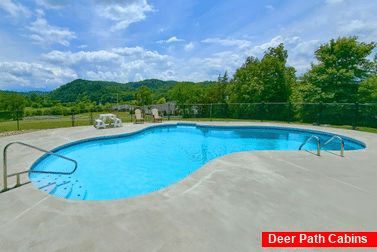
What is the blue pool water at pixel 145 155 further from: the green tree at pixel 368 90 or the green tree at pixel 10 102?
the green tree at pixel 10 102

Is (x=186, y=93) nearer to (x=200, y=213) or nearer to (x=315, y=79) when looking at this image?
(x=315, y=79)

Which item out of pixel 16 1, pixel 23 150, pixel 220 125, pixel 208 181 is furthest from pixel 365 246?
pixel 16 1

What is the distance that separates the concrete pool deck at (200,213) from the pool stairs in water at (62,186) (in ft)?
1.81

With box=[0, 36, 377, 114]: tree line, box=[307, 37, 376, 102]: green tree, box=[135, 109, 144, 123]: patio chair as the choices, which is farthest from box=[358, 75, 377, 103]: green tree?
box=[135, 109, 144, 123]: patio chair

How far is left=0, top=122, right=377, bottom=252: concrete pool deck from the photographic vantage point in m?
2.32

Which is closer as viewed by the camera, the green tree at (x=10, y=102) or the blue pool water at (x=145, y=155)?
the blue pool water at (x=145, y=155)

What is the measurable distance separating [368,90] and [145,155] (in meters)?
17.7

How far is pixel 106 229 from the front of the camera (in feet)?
8.36

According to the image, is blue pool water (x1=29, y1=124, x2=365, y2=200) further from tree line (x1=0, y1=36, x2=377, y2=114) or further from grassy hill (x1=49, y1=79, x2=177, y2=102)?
grassy hill (x1=49, y1=79, x2=177, y2=102)

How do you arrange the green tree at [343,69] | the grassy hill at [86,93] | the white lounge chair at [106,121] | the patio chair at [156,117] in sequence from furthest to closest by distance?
the grassy hill at [86,93] → the green tree at [343,69] → the patio chair at [156,117] → the white lounge chair at [106,121]

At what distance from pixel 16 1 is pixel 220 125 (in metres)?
12.4

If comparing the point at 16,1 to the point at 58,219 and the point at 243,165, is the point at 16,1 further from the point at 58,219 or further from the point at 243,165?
the point at 243,165

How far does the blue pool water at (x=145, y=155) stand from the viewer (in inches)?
201

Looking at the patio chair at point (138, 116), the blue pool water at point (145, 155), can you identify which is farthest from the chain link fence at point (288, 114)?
the blue pool water at point (145, 155)
